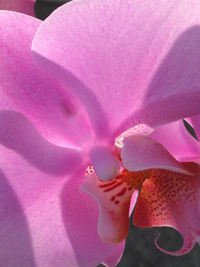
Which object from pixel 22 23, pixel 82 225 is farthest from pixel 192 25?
pixel 82 225

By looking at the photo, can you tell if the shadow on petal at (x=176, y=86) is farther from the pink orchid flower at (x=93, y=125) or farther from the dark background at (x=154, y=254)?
the dark background at (x=154, y=254)

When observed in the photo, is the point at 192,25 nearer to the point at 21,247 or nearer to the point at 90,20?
the point at 90,20

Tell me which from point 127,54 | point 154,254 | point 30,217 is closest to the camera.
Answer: point 127,54

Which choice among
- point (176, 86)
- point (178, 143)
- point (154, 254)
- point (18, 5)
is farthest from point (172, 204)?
point (154, 254)

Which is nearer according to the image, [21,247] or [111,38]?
[111,38]

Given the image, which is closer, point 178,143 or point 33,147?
point 33,147

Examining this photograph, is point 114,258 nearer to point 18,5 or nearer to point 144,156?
point 144,156
